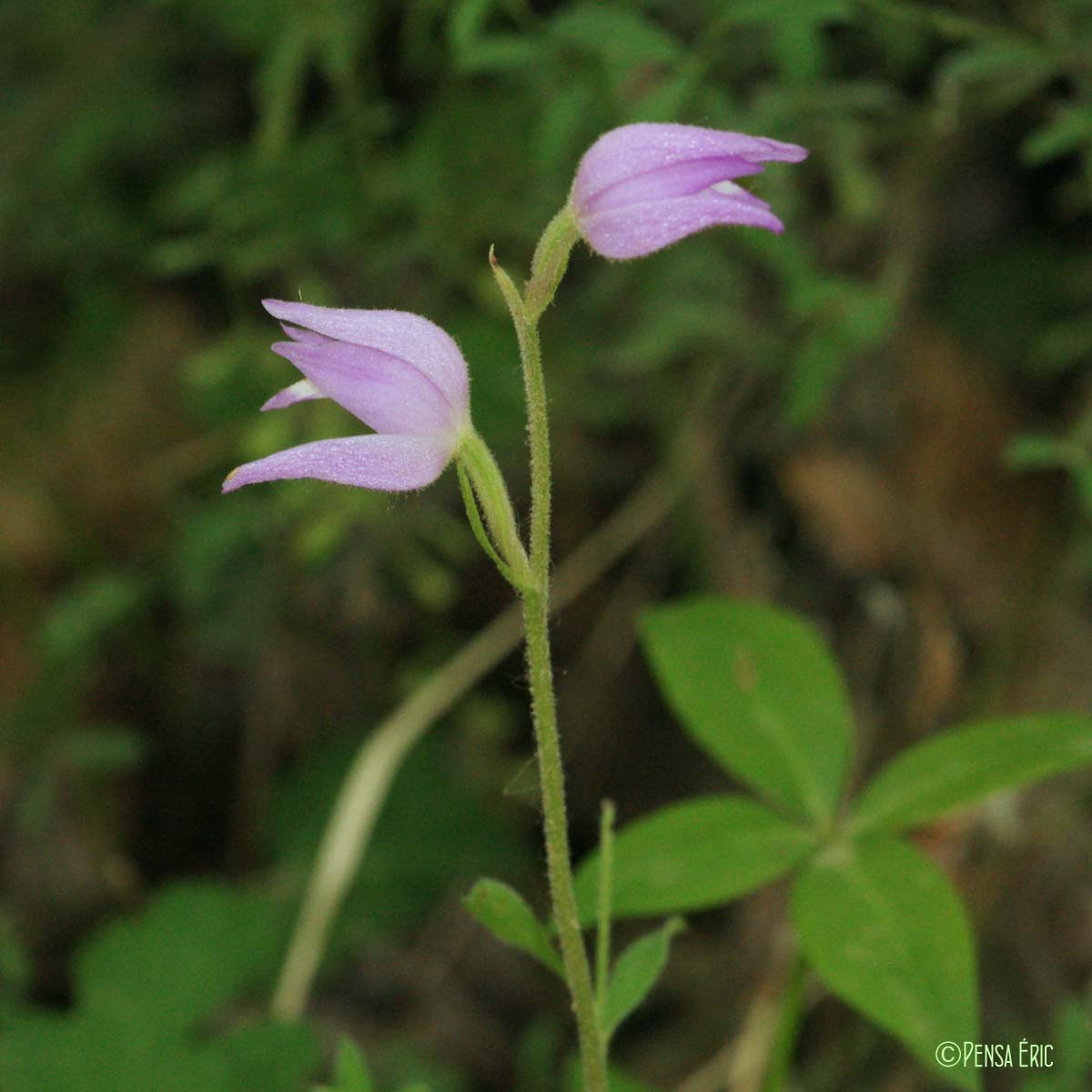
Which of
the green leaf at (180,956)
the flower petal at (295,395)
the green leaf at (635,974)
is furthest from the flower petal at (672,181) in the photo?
the green leaf at (180,956)

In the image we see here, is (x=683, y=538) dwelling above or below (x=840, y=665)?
above

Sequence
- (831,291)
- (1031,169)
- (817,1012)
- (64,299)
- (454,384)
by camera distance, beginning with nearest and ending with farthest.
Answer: (454,384) → (831,291) → (817,1012) → (1031,169) → (64,299)

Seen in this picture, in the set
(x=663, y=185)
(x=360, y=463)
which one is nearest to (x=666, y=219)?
(x=663, y=185)

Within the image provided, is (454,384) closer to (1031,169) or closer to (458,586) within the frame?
(458,586)

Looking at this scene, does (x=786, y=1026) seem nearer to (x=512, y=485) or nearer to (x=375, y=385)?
(x=375, y=385)

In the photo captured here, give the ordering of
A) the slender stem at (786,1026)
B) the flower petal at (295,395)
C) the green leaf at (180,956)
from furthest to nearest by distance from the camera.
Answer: the green leaf at (180,956)
the slender stem at (786,1026)
the flower petal at (295,395)

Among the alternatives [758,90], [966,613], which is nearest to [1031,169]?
[758,90]

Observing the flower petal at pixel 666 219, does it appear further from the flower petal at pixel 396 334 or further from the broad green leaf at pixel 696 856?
the broad green leaf at pixel 696 856
